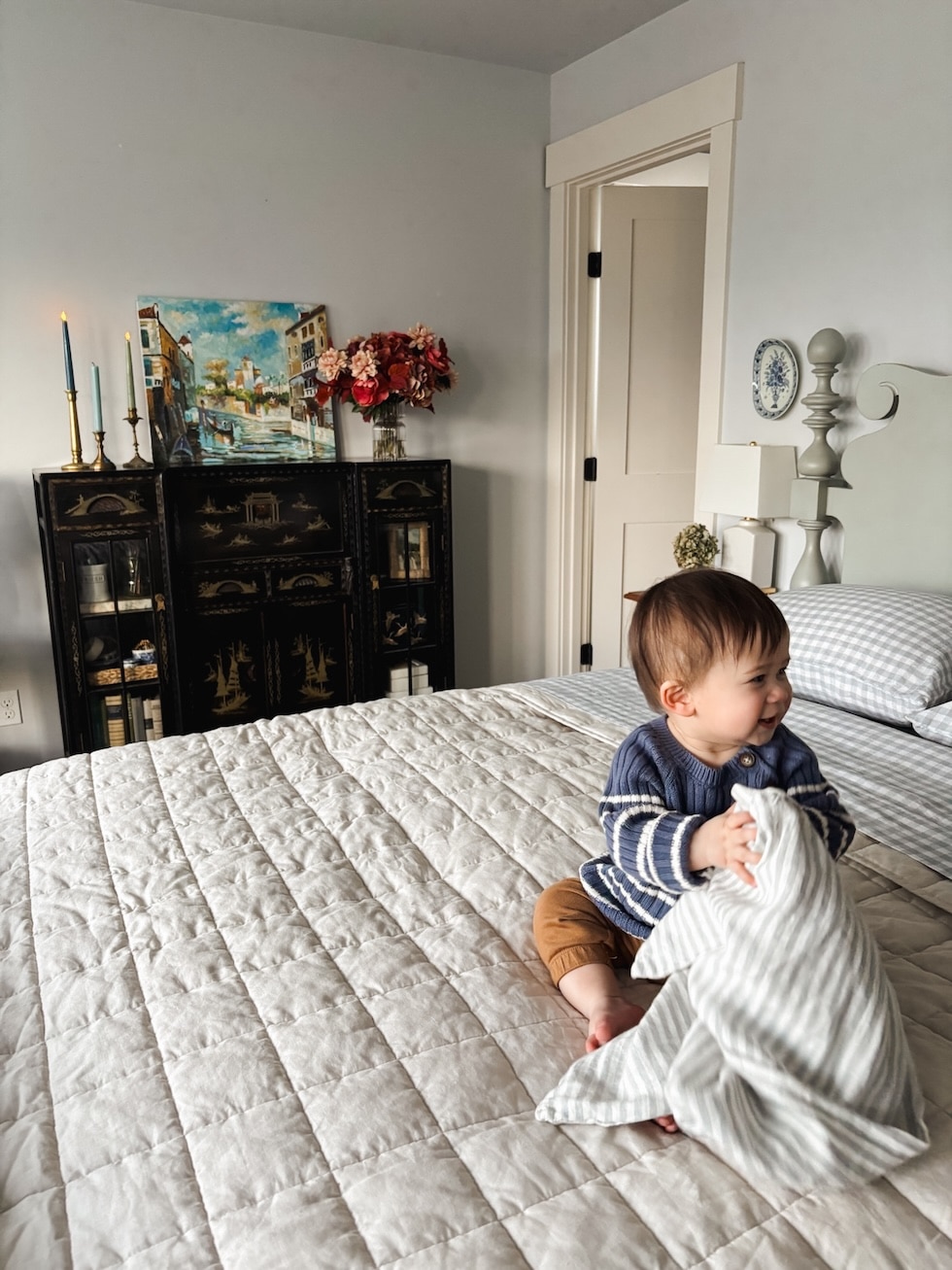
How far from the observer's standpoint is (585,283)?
3.87 metres

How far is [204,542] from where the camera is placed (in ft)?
10.5

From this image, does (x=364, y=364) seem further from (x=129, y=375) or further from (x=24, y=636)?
(x=24, y=636)

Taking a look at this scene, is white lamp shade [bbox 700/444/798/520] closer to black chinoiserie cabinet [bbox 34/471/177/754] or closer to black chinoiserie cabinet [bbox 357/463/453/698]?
black chinoiserie cabinet [bbox 357/463/453/698]

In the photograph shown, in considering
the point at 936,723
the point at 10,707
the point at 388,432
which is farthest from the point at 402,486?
the point at 936,723

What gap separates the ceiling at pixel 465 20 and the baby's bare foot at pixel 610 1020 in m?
3.15

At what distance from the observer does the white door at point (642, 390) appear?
3.86 meters

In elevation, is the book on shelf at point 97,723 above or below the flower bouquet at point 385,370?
below

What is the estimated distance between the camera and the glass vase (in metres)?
3.46

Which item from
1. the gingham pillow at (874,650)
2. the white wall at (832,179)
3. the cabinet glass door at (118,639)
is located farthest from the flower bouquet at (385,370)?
the gingham pillow at (874,650)

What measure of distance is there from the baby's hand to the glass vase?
2623 millimetres

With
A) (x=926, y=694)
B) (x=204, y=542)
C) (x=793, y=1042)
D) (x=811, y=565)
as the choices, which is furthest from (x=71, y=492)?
(x=793, y=1042)

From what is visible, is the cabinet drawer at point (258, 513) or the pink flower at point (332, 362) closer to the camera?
the cabinet drawer at point (258, 513)

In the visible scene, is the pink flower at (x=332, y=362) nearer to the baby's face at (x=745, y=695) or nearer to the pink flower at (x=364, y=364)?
the pink flower at (x=364, y=364)

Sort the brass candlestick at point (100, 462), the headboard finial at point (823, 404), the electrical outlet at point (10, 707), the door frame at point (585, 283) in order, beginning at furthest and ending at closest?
the electrical outlet at point (10, 707) → the door frame at point (585, 283) → the brass candlestick at point (100, 462) → the headboard finial at point (823, 404)
